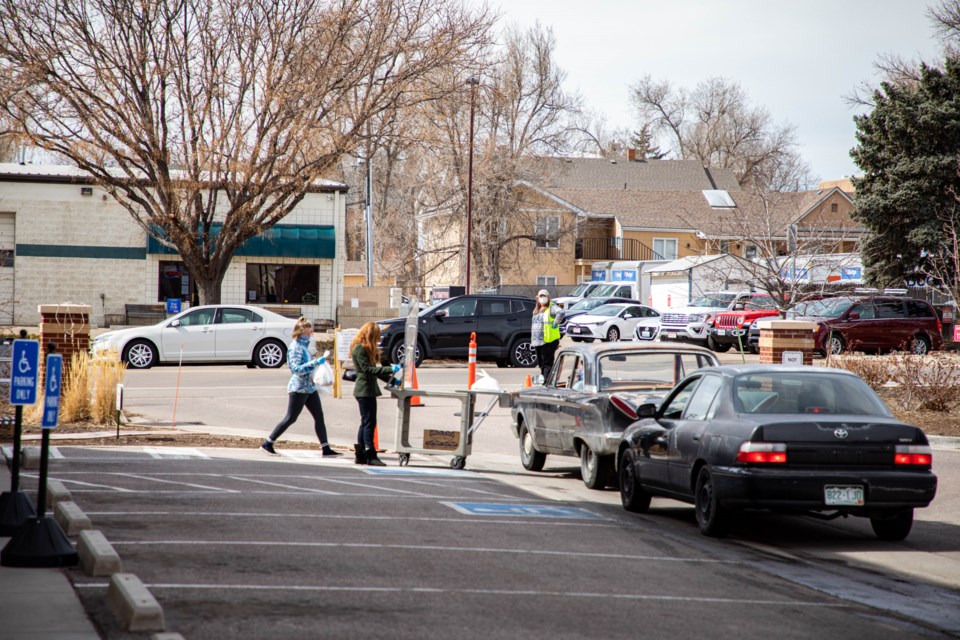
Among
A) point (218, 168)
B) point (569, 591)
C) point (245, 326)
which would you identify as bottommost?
point (569, 591)

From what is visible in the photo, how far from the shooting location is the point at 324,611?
6469 mm

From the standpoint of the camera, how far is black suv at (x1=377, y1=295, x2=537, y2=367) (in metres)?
28.3

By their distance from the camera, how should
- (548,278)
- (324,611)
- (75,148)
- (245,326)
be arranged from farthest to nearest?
(548,278) < (75,148) < (245,326) < (324,611)

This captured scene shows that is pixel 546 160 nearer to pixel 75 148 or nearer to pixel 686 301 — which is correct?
pixel 686 301

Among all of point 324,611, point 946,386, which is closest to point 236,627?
point 324,611

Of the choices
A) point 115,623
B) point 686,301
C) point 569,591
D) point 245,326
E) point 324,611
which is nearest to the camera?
point 115,623

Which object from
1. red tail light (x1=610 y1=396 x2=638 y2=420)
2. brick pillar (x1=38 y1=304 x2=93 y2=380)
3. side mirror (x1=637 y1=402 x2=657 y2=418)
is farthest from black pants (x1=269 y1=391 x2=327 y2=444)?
side mirror (x1=637 y1=402 x2=657 y2=418)

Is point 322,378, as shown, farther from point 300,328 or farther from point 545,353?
point 545,353

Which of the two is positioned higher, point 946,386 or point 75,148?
point 75,148

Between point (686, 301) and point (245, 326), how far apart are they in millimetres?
26209

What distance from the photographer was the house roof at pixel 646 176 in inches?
3041

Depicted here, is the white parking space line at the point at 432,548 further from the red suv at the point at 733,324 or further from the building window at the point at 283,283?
the building window at the point at 283,283

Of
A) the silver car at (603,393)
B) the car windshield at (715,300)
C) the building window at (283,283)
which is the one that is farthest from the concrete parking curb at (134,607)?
the building window at (283,283)

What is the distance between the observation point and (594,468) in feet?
42.2
